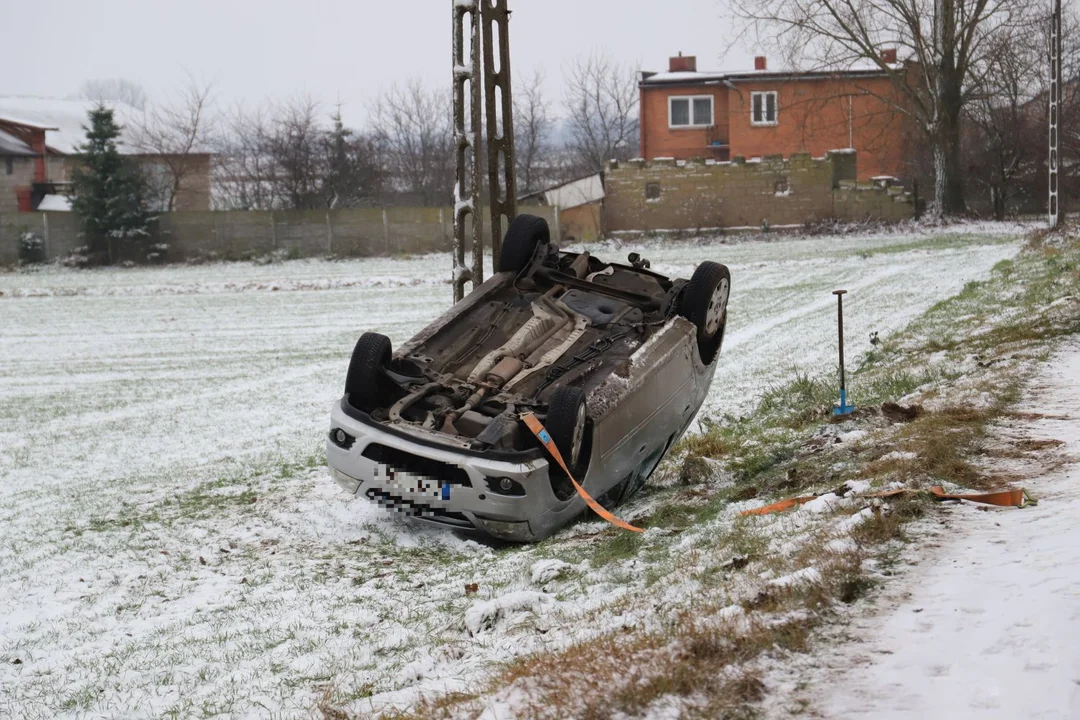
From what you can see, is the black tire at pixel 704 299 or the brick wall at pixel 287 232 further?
the brick wall at pixel 287 232

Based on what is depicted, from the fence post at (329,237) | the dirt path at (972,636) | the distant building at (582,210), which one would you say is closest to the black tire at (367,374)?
the dirt path at (972,636)

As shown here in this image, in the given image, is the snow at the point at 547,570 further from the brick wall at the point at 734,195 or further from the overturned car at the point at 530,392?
the brick wall at the point at 734,195


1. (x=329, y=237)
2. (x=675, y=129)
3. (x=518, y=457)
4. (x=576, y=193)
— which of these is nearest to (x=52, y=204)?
(x=329, y=237)

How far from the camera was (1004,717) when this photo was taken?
350cm

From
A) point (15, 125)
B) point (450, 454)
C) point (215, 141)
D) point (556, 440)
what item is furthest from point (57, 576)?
point (215, 141)

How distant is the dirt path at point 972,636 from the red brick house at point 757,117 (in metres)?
55.4

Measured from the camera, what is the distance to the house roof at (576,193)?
5091cm

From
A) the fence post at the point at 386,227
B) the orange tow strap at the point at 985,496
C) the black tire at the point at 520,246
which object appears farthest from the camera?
the fence post at the point at 386,227

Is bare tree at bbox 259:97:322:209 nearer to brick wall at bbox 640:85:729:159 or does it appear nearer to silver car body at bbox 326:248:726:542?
brick wall at bbox 640:85:729:159

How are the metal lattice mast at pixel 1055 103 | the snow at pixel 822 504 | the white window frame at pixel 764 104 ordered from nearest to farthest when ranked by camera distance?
the snow at pixel 822 504 < the metal lattice mast at pixel 1055 103 < the white window frame at pixel 764 104

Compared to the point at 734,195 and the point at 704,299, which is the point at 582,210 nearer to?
the point at 734,195

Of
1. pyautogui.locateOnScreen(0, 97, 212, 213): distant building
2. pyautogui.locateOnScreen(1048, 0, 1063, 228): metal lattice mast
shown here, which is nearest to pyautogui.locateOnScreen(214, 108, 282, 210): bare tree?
pyautogui.locateOnScreen(0, 97, 212, 213): distant building

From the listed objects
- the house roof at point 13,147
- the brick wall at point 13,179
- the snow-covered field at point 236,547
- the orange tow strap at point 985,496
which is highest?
the house roof at point 13,147

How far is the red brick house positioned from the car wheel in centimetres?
5318
